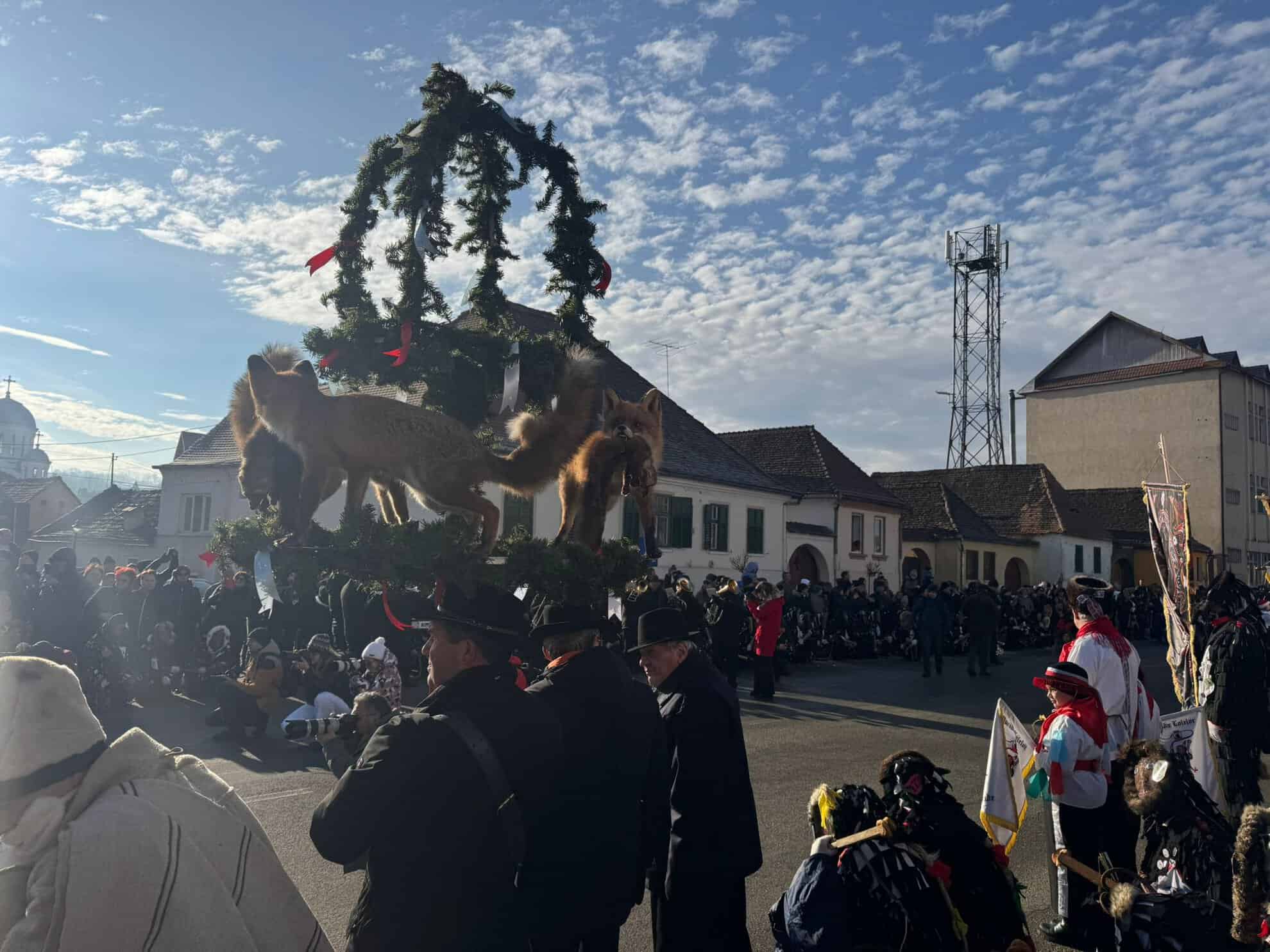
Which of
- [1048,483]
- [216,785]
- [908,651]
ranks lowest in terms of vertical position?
[908,651]

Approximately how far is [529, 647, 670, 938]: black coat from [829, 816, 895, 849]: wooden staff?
Answer: 2.58 ft

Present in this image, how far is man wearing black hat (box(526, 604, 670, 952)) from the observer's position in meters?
3.24

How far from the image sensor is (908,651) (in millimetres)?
22547

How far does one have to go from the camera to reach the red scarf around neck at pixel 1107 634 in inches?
237

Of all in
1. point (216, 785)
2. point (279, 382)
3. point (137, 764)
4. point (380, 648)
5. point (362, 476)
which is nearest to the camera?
point (137, 764)

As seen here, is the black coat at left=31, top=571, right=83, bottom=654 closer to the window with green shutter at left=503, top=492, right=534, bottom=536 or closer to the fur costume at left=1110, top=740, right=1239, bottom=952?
the window with green shutter at left=503, top=492, right=534, bottom=536

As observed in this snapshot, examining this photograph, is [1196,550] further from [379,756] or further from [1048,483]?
[379,756]

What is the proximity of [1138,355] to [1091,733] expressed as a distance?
2019 inches

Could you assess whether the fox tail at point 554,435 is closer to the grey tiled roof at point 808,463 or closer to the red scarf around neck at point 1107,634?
the red scarf around neck at point 1107,634

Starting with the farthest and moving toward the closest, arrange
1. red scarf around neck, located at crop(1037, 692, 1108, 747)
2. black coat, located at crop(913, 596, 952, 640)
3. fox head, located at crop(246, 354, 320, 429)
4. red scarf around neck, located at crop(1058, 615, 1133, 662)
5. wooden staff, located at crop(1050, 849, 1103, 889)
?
black coat, located at crop(913, 596, 952, 640) < red scarf around neck, located at crop(1058, 615, 1133, 662) < red scarf around neck, located at crop(1037, 692, 1108, 747) < wooden staff, located at crop(1050, 849, 1103, 889) < fox head, located at crop(246, 354, 320, 429)

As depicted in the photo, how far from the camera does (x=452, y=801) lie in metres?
2.52

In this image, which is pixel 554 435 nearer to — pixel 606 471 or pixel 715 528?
pixel 606 471

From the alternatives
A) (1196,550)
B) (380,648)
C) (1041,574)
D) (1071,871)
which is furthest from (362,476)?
(1196,550)

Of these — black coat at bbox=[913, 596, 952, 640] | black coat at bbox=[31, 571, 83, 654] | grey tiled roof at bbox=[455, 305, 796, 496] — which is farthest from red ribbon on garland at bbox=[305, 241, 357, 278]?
grey tiled roof at bbox=[455, 305, 796, 496]
